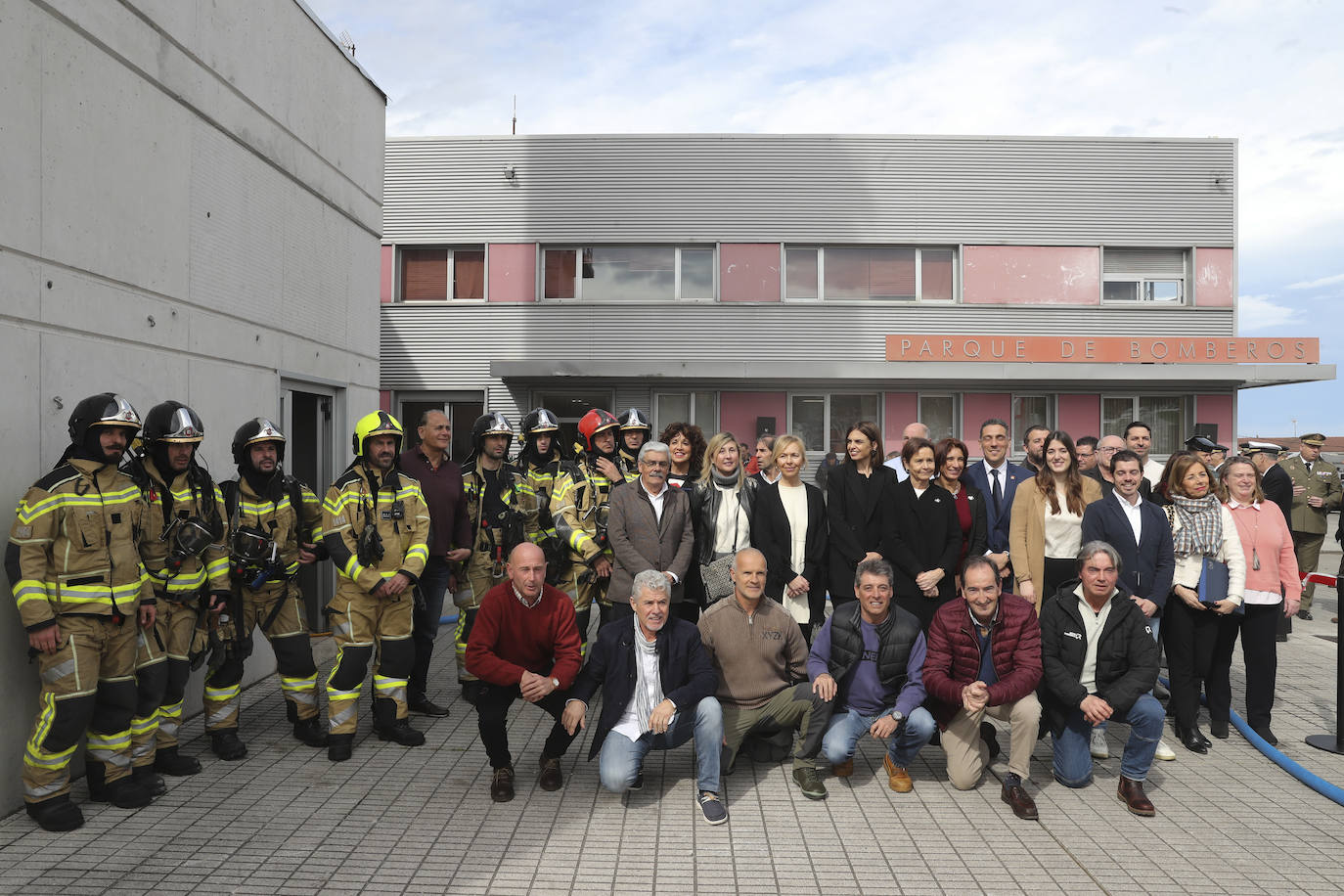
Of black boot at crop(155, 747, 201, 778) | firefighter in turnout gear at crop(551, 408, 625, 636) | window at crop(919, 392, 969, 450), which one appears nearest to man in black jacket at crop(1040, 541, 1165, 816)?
firefighter in turnout gear at crop(551, 408, 625, 636)

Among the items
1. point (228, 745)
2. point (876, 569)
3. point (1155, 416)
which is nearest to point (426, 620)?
point (228, 745)

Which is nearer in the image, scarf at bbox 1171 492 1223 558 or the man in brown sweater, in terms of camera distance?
the man in brown sweater

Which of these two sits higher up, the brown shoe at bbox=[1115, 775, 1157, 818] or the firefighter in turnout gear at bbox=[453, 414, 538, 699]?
the firefighter in turnout gear at bbox=[453, 414, 538, 699]

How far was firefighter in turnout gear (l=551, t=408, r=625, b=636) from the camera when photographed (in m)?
6.28

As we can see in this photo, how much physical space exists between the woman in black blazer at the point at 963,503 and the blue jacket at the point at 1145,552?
2.50 ft

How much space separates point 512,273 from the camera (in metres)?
16.0

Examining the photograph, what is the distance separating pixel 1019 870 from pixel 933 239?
1352 centimetres

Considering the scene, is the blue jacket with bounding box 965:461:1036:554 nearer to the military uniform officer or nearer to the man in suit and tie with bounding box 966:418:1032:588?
the man in suit and tie with bounding box 966:418:1032:588

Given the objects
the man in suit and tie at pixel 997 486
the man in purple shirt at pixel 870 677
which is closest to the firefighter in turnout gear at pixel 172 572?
the man in purple shirt at pixel 870 677

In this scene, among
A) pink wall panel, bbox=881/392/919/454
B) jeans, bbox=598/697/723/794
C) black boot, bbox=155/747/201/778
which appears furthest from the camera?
pink wall panel, bbox=881/392/919/454

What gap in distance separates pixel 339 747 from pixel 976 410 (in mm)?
13276

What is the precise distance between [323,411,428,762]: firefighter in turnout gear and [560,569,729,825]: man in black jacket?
4.49 feet

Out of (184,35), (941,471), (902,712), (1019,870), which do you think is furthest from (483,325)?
(1019,870)

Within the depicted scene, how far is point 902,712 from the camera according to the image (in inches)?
191
